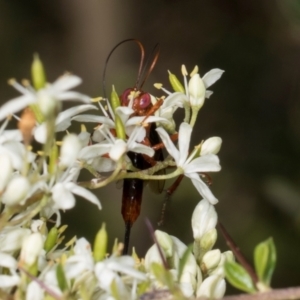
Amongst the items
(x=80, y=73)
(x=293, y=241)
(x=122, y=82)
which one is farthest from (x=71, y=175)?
(x=80, y=73)

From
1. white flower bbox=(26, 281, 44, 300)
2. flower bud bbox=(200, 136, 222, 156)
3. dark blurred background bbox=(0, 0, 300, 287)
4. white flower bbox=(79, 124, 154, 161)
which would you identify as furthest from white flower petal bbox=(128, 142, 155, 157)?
dark blurred background bbox=(0, 0, 300, 287)

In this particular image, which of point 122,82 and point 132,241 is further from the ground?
point 122,82

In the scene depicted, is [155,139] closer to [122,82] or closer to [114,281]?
[114,281]

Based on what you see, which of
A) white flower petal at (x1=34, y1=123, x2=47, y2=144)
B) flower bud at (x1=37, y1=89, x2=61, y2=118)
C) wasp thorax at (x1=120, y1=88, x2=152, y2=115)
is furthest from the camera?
wasp thorax at (x1=120, y1=88, x2=152, y2=115)

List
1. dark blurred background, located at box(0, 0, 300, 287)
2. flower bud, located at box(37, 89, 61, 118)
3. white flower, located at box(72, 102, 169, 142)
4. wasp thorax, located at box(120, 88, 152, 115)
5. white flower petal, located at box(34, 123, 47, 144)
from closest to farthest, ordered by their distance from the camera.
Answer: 1. flower bud, located at box(37, 89, 61, 118)
2. white flower petal, located at box(34, 123, 47, 144)
3. white flower, located at box(72, 102, 169, 142)
4. wasp thorax, located at box(120, 88, 152, 115)
5. dark blurred background, located at box(0, 0, 300, 287)

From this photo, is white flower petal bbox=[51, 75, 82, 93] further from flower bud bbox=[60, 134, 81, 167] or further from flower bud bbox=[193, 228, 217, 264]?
flower bud bbox=[193, 228, 217, 264]

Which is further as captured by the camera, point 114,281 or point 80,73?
point 80,73

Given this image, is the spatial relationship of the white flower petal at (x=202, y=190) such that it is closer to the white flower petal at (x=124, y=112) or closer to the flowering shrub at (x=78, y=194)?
the flowering shrub at (x=78, y=194)
